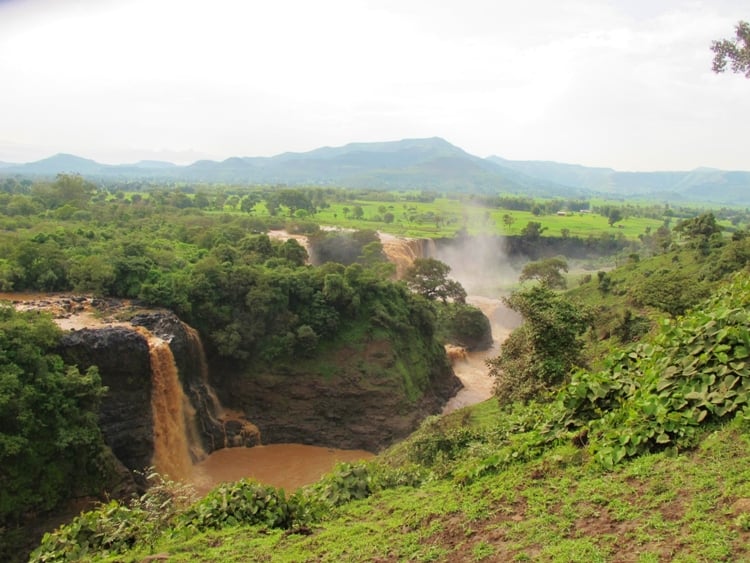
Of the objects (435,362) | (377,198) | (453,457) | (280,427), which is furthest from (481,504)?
(377,198)

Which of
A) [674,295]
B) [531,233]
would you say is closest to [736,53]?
[674,295]

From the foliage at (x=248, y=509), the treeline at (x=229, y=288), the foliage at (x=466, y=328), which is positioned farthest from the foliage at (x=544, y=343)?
the foliage at (x=466, y=328)

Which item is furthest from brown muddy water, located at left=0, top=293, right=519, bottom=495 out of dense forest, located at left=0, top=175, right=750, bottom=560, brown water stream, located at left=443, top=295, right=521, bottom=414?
brown water stream, located at left=443, top=295, right=521, bottom=414

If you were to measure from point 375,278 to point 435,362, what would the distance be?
5809 millimetres

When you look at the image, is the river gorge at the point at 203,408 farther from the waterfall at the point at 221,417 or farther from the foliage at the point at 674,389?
the foliage at the point at 674,389

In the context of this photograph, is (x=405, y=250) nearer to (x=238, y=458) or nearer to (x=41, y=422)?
(x=238, y=458)

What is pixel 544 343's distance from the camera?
47.7 ft

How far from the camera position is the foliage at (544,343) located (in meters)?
14.1

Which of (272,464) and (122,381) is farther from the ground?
(122,381)

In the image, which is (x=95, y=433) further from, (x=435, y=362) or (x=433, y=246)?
(x=433, y=246)

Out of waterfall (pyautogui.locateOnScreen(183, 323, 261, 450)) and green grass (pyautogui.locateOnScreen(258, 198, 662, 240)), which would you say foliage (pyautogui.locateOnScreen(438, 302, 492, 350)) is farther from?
green grass (pyautogui.locateOnScreen(258, 198, 662, 240))

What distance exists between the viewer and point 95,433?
16234 millimetres

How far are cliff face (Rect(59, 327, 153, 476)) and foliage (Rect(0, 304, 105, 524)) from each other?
1060mm

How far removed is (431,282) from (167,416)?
23526 millimetres
